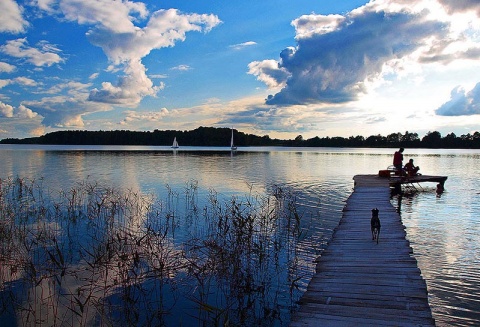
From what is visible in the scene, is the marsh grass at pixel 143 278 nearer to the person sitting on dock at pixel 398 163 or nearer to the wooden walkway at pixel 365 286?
the wooden walkway at pixel 365 286

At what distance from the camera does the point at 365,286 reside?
773cm

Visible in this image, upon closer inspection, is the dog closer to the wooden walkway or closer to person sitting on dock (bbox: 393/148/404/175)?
the wooden walkway

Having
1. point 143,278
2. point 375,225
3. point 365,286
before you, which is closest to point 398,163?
point 375,225

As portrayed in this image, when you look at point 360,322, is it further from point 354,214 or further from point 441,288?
point 354,214

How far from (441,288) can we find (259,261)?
488cm

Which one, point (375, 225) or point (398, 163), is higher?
point (398, 163)

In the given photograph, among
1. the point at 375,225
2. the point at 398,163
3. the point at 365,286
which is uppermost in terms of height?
the point at 398,163

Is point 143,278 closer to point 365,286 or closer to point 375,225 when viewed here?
point 365,286

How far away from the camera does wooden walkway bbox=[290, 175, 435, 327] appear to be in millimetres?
6363

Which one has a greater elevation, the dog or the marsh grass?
the dog

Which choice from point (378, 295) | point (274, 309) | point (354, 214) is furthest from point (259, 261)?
point (354, 214)

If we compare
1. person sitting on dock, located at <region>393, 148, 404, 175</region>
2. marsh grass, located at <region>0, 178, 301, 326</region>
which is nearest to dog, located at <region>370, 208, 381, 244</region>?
marsh grass, located at <region>0, 178, 301, 326</region>

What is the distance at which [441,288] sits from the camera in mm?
9203

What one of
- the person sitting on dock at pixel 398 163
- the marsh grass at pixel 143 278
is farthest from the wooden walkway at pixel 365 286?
the person sitting on dock at pixel 398 163
